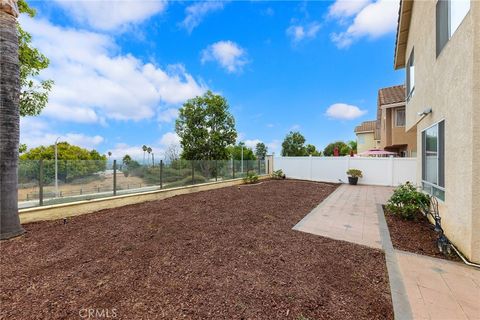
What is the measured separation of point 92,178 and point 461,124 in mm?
9858

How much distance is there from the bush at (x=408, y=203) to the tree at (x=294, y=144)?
29.2 meters

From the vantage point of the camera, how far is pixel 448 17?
4.71 metres

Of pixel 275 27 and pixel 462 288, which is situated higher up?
pixel 275 27

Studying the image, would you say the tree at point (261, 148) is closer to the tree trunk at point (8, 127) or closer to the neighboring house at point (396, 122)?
the neighboring house at point (396, 122)

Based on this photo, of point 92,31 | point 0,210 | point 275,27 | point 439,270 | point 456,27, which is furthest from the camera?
point 275,27

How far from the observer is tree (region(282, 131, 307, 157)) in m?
35.3

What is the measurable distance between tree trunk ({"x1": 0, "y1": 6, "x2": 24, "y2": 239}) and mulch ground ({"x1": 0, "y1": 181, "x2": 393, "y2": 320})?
56 centimetres

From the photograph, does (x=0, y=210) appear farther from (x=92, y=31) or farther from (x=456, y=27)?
(x=456, y=27)

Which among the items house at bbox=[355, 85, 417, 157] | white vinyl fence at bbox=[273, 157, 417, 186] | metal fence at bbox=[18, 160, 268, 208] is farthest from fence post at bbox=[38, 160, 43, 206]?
house at bbox=[355, 85, 417, 157]

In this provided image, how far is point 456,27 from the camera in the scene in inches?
168

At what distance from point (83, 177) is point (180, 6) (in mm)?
8465

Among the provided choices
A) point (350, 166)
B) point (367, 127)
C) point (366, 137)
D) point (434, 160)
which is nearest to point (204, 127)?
point (350, 166)

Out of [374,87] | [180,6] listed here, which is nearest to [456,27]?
[180,6]

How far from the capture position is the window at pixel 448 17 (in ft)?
13.3
